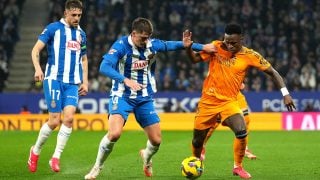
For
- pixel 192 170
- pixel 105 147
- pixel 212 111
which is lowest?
pixel 192 170

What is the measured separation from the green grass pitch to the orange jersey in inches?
46.9

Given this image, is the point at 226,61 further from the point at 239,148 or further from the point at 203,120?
the point at 239,148

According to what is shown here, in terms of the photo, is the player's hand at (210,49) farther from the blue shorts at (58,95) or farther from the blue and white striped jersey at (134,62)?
the blue shorts at (58,95)

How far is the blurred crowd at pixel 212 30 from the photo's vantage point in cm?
2544

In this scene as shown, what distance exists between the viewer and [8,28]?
96.3 ft

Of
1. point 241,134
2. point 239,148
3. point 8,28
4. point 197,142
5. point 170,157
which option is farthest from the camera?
point 8,28

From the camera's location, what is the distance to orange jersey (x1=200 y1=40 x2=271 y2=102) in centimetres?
1023

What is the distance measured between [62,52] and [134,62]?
1639mm

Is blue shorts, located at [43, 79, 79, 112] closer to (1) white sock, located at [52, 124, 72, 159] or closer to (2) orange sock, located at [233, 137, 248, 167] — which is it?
(1) white sock, located at [52, 124, 72, 159]

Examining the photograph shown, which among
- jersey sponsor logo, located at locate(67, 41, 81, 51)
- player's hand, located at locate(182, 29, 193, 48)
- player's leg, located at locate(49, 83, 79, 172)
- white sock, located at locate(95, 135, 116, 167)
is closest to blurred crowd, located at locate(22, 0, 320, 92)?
jersey sponsor logo, located at locate(67, 41, 81, 51)

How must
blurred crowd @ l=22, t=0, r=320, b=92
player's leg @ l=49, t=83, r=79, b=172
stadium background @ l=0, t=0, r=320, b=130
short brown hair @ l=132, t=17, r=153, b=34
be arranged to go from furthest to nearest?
1. blurred crowd @ l=22, t=0, r=320, b=92
2. stadium background @ l=0, t=0, r=320, b=130
3. player's leg @ l=49, t=83, r=79, b=172
4. short brown hair @ l=132, t=17, r=153, b=34

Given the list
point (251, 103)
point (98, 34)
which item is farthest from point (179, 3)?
point (251, 103)

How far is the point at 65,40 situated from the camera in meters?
11.0

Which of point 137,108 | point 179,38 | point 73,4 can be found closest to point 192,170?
point 137,108
